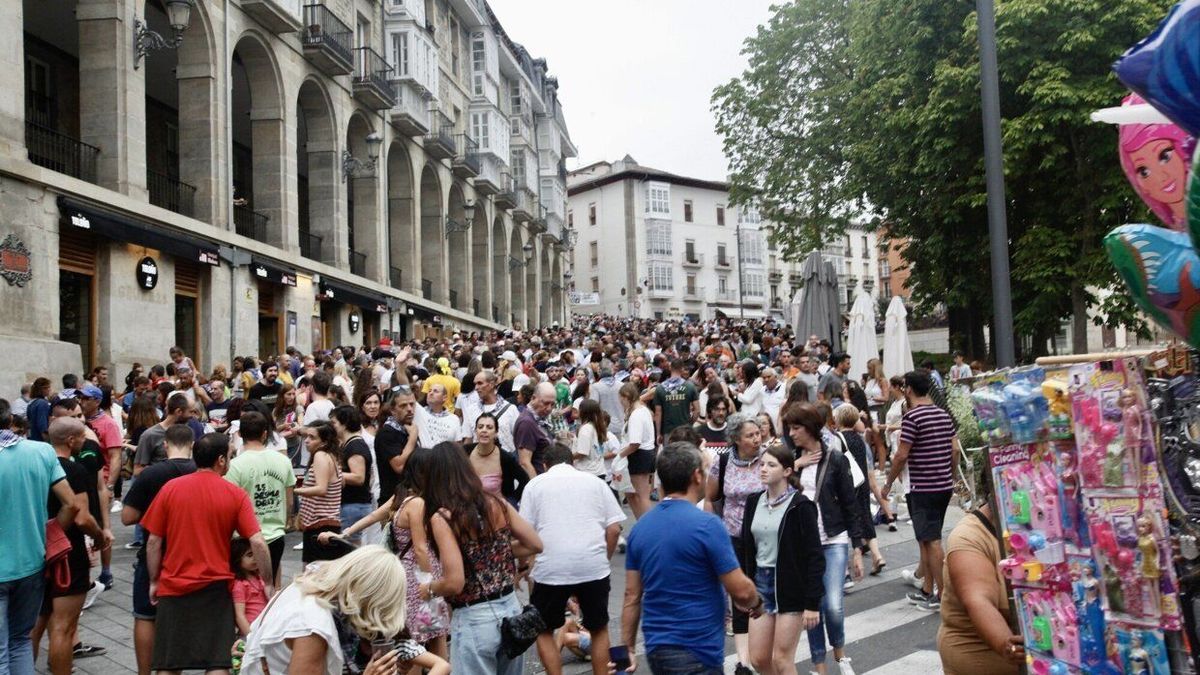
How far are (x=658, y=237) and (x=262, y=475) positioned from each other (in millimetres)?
77406

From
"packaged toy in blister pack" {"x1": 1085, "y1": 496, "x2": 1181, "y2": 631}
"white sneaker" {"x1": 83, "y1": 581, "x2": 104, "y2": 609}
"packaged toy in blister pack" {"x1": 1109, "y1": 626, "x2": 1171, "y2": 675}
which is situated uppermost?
"packaged toy in blister pack" {"x1": 1085, "y1": 496, "x2": 1181, "y2": 631}

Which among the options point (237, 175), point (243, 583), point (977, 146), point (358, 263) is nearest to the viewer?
point (243, 583)

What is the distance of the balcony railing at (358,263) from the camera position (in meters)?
32.2

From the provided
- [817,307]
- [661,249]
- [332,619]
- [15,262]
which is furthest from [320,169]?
[661,249]

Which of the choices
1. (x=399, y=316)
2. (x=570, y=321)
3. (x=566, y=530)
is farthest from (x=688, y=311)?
(x=566, y=530)

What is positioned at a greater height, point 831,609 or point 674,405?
point 674,405

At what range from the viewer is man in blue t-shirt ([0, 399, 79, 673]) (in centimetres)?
577

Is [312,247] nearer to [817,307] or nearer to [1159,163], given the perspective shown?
[817,307]

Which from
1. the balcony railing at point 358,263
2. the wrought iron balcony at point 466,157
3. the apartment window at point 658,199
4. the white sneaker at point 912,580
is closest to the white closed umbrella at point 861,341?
the white sneaker at point 912,580

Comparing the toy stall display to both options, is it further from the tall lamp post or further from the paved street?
the tall lamp post

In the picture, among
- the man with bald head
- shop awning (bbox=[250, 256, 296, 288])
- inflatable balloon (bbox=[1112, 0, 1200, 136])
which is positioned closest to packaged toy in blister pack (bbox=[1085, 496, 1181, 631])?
inflatable balloon (bbox=[1112, 0, 1200, 136])

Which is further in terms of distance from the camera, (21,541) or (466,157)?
(466,157)

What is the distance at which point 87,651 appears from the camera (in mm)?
7320

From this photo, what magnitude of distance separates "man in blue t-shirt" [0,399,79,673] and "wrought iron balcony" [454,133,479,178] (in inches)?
1342
